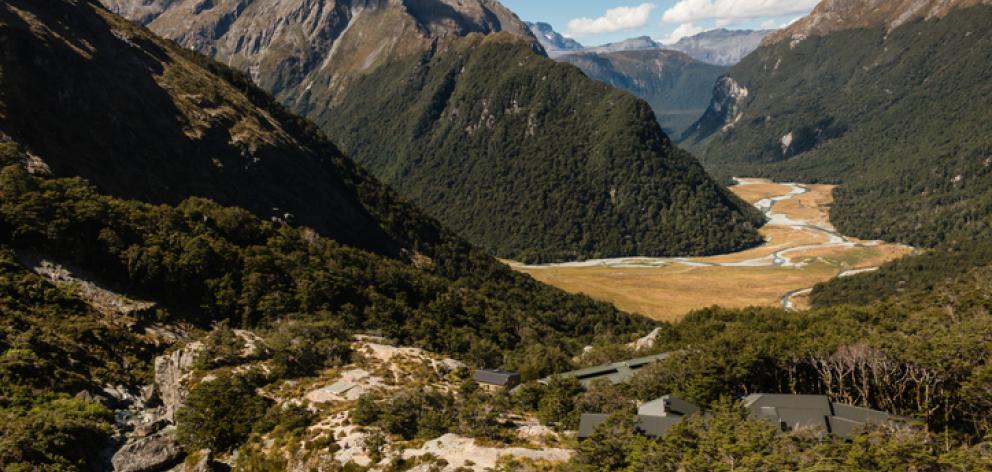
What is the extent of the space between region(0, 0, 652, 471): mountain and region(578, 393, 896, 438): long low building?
27.8 meters

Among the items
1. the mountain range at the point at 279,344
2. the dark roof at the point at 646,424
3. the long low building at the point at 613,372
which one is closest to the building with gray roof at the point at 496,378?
the mountain range at the point at 279,344

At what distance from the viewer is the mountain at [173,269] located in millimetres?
55188

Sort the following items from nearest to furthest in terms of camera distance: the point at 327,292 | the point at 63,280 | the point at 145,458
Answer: the point at 145,458, the point at 63,280, the point at 327,292

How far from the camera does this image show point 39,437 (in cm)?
4516

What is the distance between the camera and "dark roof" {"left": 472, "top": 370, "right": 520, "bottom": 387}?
237 ft

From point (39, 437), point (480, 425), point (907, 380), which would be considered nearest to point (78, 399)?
point (39, 437)

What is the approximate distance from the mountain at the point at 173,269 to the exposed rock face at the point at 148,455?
164mm

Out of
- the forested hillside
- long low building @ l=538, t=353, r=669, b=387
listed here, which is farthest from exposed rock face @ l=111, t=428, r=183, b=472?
long low building @ l=538, t=353, r=669, b=387

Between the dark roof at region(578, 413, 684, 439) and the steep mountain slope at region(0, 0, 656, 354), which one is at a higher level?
the steep mountain slope at region(0, 0, 656, 354)

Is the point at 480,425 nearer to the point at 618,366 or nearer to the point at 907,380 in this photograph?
the point at 618,366

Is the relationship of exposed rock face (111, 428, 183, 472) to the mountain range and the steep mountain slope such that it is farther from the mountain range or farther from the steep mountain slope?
the steep mountain slope

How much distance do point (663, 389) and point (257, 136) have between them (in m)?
117

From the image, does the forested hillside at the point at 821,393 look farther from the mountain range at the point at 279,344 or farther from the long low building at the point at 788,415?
the long low building at the point at 788,415

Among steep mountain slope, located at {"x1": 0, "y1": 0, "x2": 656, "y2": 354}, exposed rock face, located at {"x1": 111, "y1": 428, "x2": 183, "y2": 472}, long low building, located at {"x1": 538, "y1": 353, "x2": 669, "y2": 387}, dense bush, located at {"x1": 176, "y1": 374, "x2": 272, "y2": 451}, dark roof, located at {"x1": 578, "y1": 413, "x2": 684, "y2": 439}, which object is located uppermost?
steep mountain slope, located at {"x1": 0, "y1": 0, "x2": 656, "y2": 354}
